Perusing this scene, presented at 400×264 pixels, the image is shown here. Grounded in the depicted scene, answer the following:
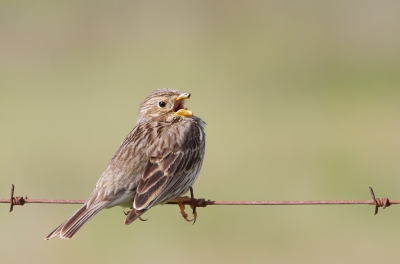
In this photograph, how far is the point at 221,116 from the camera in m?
20.9

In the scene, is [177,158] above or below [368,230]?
above

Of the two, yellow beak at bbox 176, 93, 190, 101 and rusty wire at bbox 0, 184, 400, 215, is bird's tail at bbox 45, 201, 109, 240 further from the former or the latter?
yellow beak at bbox 176, 93, 190, 101

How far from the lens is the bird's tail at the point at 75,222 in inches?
336

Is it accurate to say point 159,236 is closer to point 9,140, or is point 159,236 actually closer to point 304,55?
point 9,140

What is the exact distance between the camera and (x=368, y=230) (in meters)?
14.7

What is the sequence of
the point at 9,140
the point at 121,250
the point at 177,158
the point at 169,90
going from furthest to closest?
the point at 9,140
the point at 121,250
the point at 169,90
the point at 177,158

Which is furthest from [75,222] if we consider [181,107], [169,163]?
[181,107]

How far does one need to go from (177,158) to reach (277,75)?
1538cm

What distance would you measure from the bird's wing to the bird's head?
0.24 m

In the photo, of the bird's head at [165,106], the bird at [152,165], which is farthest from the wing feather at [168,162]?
the bird's head at [165,106]

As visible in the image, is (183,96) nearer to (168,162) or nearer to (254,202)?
(168,162)

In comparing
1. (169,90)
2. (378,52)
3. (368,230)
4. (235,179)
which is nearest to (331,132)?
(235,179)

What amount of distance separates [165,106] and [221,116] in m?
10.6

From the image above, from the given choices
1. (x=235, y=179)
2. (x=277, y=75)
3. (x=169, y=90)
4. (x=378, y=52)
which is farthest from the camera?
(x=378, y=52)
